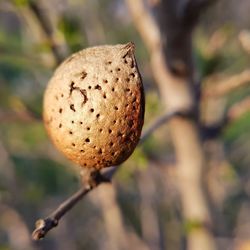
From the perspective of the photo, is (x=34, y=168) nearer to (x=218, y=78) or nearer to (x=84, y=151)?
(x=218, y=78)

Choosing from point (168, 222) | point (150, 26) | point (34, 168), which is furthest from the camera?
point (168, 222)

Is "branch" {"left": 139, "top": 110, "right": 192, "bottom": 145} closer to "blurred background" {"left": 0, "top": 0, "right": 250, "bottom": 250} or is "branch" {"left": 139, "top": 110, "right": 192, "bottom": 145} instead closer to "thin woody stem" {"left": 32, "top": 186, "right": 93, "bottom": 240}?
"blurred background" {"left": 0, "top": 0, "right": 250, "bottom": 250}

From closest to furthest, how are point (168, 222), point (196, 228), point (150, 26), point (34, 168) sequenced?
point (150, 26) < point (196, 228) < point (34, 168) < point (168, 222)

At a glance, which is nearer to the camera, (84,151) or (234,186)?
(84,151)

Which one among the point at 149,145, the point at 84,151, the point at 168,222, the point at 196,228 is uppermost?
the point at 168,222

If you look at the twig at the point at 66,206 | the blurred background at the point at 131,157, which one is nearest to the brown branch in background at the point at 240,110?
the blurred background at the point at 131,157

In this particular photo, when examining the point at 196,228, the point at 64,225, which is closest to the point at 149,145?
the point at 196,228

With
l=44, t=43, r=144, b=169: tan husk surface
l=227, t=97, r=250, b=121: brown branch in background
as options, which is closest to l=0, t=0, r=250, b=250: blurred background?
l=227, t=97, r=250, b=121: brown branch in background

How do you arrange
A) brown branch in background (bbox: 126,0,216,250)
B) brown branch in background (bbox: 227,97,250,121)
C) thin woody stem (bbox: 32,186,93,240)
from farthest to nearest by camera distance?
brown branch in background (bbox: 227,97,250,121) < brown branch in background (bbox: 126,0,216,250) < thin woody stem (bbox: 32,186,93,240)
